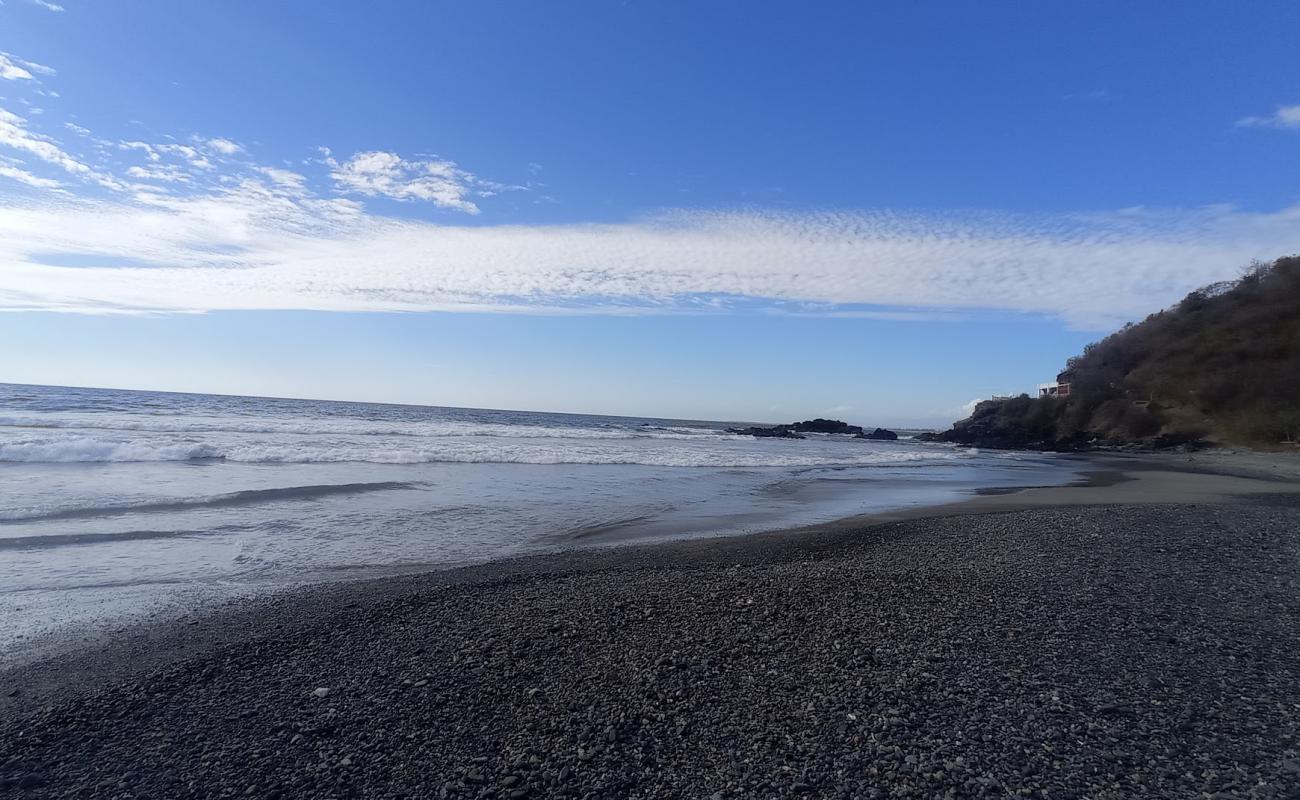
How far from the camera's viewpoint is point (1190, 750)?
11.9ft

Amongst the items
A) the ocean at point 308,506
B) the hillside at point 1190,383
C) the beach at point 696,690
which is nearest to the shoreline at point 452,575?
the beach at point 696,690

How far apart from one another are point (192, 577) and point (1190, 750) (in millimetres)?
9459

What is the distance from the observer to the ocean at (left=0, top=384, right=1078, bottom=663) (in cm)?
772

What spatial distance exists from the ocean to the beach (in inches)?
60.6

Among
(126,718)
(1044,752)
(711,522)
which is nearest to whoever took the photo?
(1044,752)

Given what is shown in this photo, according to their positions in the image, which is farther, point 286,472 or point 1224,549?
point 286,472

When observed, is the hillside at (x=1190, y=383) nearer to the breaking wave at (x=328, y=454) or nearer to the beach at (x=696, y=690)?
the breaking wave at (x=328, y=454)

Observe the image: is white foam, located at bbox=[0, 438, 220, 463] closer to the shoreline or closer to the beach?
the shoreline

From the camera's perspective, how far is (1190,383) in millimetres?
46875

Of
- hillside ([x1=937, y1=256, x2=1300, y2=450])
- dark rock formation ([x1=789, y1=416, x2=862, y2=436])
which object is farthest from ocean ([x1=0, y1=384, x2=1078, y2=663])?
dark rock formation ([x1=789, y1=416, x2=862, y2=436])

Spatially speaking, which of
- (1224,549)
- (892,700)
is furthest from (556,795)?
(1224,549)

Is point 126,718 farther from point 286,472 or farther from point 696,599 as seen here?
point 286,472

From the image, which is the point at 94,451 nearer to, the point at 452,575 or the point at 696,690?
the point at 452,575

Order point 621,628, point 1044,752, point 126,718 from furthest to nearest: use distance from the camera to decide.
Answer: point 621,628 → point 126,718 → point 1044,752
